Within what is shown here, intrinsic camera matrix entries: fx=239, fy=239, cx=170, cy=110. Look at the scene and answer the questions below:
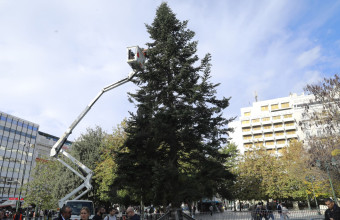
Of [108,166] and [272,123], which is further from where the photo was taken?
[272,123]

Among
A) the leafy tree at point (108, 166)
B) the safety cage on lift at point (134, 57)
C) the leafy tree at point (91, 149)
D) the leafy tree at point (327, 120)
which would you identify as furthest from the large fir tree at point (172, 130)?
the leafy tree at point (91, 149)

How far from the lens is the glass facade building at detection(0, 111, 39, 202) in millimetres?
63750

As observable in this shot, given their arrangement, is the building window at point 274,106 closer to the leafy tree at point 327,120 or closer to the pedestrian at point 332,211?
the leafy tree at point 327,120

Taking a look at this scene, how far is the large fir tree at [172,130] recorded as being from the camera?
13.9 meters

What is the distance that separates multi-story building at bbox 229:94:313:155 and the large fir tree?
61.0 metres

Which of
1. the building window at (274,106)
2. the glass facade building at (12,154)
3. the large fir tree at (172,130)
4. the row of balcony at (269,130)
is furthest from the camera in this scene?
the building window at (274,106)

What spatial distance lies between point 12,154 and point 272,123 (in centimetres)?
7869

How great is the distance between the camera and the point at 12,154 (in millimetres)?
67625

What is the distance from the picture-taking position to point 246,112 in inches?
3383

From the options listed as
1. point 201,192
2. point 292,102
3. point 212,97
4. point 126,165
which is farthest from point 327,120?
point 292,102

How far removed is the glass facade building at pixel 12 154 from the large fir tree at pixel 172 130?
58370 mm

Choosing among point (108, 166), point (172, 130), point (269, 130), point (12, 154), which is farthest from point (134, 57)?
point (269, 130)

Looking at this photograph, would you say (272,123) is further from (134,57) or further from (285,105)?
(134,57)

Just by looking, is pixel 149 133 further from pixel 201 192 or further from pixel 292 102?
pixel 292 102
